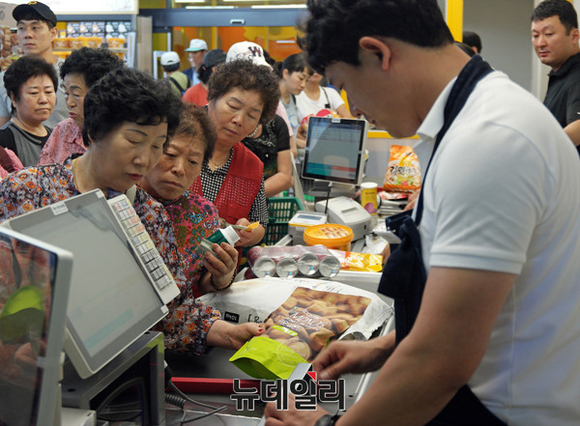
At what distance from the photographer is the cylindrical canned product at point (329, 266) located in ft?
8.02

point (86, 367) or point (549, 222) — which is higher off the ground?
point (549, 222)

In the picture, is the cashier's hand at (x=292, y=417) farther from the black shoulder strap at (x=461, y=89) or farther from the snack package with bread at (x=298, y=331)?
the black shoulder strap at (x=461, y=89)

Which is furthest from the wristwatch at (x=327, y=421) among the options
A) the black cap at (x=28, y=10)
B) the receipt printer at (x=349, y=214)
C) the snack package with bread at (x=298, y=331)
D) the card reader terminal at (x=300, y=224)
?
the black cap at (x=28, y=10)

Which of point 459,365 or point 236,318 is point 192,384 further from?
point 459,365

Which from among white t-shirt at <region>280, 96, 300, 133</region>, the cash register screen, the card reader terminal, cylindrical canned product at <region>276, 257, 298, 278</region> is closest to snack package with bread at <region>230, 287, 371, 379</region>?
cylindrical canned product at <region>276, 257, 298, 278</region>

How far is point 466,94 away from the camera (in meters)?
1.02

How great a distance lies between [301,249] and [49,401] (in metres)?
1.78

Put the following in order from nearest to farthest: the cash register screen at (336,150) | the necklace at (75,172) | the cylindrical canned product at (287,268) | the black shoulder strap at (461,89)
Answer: the black shoulder strap at (461,89) < the necklace at (75,172) < the cylindrical canned product at (287,268) < the cash register screen at (336,150)

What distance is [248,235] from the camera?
8.94 feet

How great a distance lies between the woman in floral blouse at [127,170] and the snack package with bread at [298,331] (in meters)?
0.13

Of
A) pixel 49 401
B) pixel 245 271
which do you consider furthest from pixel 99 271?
pixel 245 271

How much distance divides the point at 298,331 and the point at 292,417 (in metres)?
0.51

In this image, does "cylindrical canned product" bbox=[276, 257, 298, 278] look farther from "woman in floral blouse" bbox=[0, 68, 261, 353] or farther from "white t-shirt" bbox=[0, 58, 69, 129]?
"white t-shirt" bbox=[0, 58, 69, 129]

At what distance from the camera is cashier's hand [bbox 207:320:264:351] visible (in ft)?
5.88
